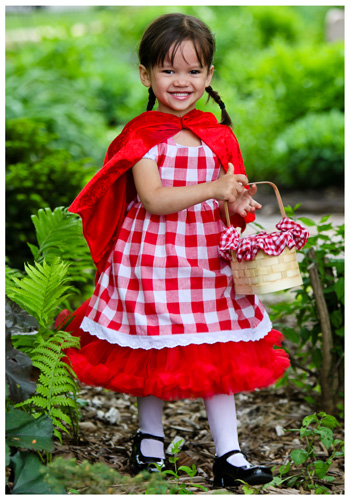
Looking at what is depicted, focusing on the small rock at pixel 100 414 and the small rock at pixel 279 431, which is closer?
the small rock at pixel 279 431

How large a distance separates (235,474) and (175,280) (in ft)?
2.50

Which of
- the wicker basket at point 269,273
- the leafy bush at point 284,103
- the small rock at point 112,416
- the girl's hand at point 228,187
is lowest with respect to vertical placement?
the small rock at point 112,416

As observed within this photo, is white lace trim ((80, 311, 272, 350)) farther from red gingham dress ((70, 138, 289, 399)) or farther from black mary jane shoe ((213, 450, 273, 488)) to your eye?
black mary jane shoe ((213, 450, 273, 488))

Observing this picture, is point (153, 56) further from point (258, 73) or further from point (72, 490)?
point (258, 73)

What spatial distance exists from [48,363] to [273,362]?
84 centimetres

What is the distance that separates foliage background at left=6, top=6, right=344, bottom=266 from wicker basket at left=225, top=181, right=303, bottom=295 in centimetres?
116

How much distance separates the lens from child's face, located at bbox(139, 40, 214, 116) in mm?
2400

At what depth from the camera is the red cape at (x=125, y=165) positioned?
2.46m

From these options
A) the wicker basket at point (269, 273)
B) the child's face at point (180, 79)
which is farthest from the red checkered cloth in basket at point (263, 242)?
the child's face at point (180, 79)

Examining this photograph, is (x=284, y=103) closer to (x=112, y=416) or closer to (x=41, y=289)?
(x=112, y=416)

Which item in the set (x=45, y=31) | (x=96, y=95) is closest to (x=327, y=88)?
(x=96, y=95)

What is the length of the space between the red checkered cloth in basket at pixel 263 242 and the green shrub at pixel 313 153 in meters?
5.79

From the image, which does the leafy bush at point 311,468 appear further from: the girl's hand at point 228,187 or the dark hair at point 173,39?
the dark hair at point 173,39
